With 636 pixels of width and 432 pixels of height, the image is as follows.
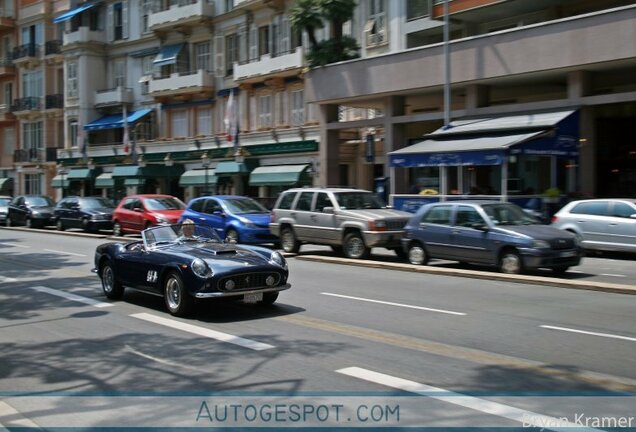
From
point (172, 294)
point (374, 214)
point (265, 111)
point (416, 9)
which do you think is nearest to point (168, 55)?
point (265, 111)

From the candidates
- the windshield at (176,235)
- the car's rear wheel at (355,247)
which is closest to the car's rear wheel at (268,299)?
the windshield at (176,235)

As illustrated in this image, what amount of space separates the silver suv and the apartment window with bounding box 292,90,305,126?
55.4 feet

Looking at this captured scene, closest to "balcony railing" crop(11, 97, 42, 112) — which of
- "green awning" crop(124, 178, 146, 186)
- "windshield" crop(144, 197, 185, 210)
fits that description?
"green awning" crop(124, 178, 146, 186)

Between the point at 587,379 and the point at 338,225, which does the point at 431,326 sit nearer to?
the point at 587,379

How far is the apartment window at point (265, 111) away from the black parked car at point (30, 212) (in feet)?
38.8

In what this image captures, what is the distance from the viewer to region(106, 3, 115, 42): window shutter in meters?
47.1

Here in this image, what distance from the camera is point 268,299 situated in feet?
33.3

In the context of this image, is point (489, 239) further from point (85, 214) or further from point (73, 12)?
point (73, 12)

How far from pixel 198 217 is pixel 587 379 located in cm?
1610

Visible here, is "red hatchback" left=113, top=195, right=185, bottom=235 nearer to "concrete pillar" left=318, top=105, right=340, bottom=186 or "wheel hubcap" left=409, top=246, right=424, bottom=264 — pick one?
"concrete pillar" left=318, top=105, right=340, bottom=186

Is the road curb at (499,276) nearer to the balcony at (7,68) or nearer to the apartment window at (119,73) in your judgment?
the apartment window at (119,73)

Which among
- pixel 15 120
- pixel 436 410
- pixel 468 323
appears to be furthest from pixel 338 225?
pixel 15 120

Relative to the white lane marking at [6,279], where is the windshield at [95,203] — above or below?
above

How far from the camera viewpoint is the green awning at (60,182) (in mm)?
48719
